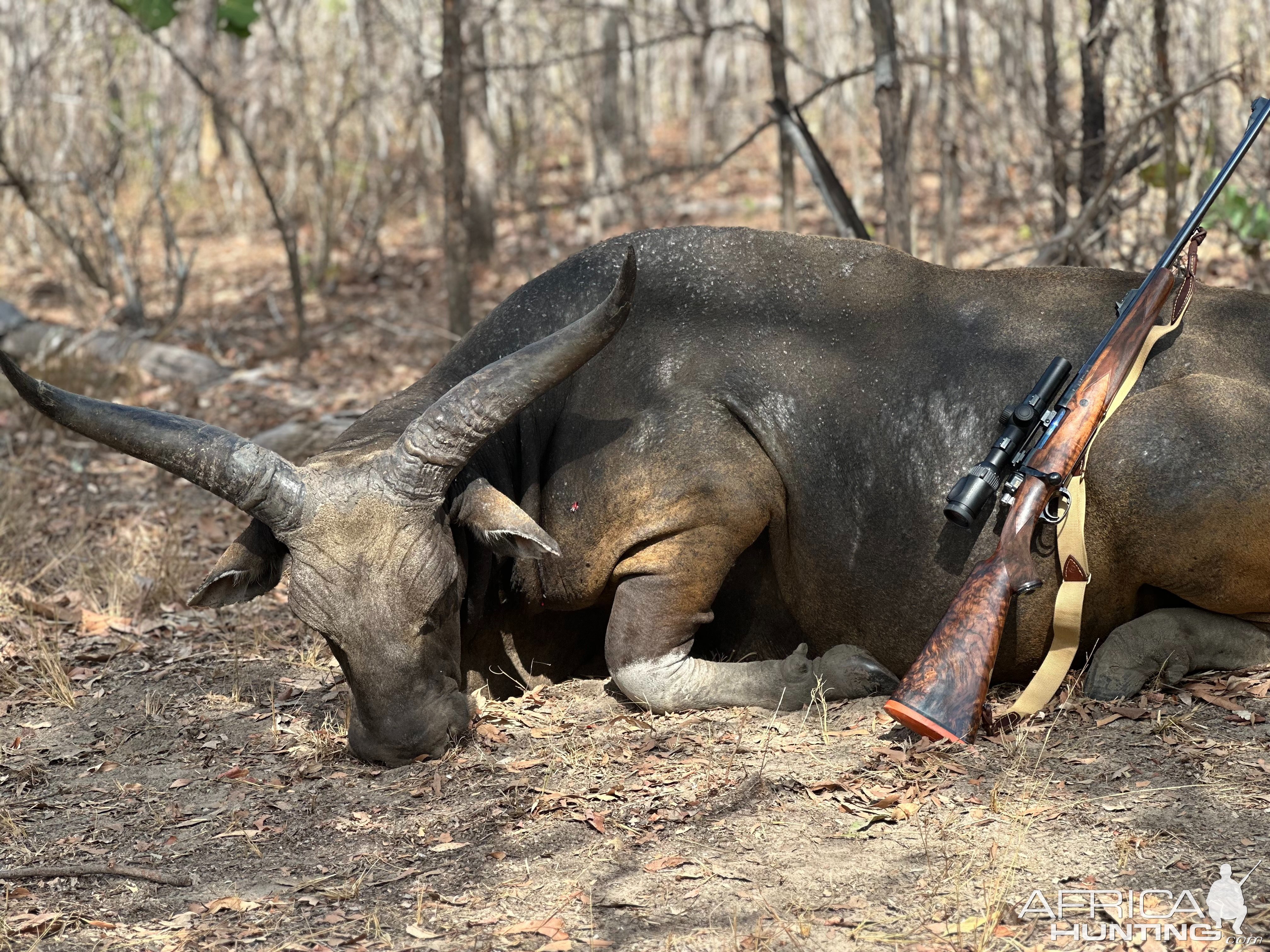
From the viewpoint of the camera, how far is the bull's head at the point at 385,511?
4922mm

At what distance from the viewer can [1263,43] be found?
11867 millimetres

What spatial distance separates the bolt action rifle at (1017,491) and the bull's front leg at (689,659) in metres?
0.58

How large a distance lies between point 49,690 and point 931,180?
1732 centimetres

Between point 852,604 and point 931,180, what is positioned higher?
point 931,180

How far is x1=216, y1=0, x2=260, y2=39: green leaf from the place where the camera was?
895 centimetres

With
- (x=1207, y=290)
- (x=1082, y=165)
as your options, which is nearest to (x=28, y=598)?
(x=1207, y=290)

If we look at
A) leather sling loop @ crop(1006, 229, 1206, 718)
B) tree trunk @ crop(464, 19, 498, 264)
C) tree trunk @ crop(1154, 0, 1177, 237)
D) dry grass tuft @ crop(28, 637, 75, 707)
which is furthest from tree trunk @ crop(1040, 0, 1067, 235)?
tree trunk @ crop(464, 19, 498, 264)

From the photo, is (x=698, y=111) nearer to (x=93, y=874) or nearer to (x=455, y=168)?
(x=455, y=168)

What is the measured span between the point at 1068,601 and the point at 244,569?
3459 mm

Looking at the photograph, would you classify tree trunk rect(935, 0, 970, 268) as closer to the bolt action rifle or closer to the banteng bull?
the banteng bull

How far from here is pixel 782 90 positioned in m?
9.91

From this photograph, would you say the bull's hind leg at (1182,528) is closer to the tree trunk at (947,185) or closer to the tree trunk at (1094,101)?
the tree trunk at (1094,101)

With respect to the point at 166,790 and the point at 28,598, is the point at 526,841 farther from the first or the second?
the point at 28,598

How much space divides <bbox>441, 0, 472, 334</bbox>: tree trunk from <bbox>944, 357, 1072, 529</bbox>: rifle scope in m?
5.93
